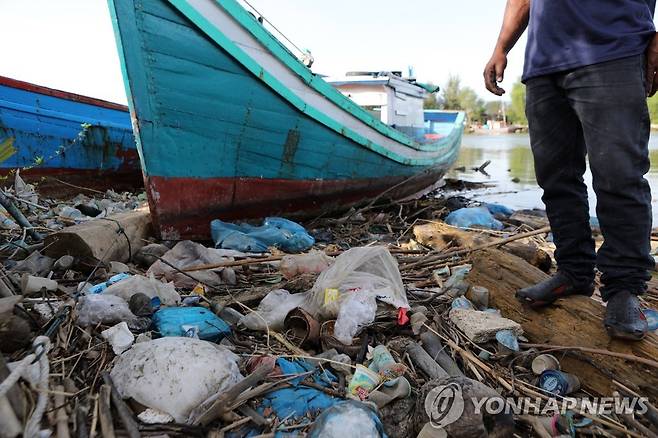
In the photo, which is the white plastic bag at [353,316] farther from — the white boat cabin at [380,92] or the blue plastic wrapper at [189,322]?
the white boat cabin at [380,92]

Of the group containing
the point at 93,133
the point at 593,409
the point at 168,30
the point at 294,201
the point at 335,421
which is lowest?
the point at 593,409

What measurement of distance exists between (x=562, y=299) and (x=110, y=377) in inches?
73.0

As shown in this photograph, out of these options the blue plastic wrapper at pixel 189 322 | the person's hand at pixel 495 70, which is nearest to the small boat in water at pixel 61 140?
the blue plastic wrapper at pixel 189 322

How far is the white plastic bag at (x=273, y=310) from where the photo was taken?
2.00 meters

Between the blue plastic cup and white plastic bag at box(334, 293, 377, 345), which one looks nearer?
the blue plastic cup

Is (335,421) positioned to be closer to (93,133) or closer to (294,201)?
(294,201)

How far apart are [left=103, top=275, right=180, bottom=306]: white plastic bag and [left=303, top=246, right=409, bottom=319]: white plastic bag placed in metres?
A: 0.70

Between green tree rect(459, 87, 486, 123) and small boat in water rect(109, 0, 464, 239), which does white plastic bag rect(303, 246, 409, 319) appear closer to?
small boat in water rect(109, 0, 464, 239)

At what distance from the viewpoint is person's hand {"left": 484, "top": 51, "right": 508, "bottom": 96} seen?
223 centimetres

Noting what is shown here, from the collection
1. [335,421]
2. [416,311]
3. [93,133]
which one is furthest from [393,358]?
[93,133]

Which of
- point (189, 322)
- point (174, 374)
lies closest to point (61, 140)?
point (189, 322)

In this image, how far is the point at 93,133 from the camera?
6.82 m

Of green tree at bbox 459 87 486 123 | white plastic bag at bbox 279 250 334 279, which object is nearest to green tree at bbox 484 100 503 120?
green tree at bbox 459 87 486 123

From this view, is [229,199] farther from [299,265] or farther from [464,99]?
[464,99]
